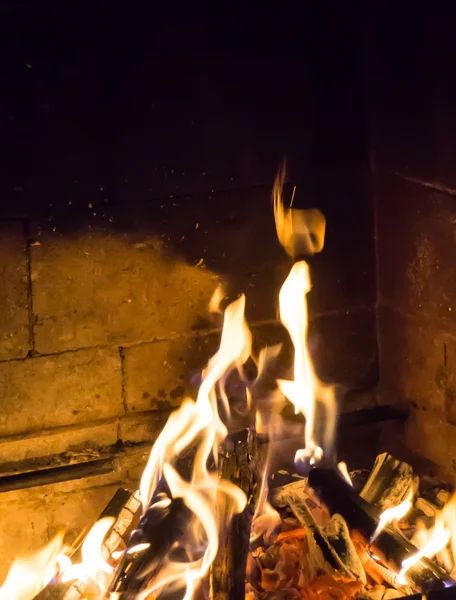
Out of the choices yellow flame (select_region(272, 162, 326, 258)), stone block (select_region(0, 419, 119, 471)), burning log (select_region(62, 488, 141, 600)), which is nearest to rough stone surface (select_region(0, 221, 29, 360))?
stone block (select_region(0, 419, 119, 471))

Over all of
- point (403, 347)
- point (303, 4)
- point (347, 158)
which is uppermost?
point (303, 4)

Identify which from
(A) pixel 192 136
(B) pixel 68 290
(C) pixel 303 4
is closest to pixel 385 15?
(C) pixel 303 4

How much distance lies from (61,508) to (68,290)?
3.17ft

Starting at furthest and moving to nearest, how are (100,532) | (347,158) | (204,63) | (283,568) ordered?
(347,158), (204,63), (100,532), (283,568)

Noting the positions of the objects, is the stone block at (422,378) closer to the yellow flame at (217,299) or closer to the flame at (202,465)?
the flame at (202,465)

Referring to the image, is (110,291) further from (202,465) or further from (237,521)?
(237,521)

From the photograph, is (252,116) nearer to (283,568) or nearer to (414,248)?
(414,248)

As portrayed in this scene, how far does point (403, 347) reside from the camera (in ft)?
14.2

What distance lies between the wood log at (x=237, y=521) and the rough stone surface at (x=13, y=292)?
3.14 feet

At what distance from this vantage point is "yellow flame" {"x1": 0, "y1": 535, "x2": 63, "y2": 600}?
367 cm

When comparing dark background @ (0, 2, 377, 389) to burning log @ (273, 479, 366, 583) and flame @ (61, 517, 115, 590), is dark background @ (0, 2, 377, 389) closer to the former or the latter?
burning log @ (273, 479, 366, 583)

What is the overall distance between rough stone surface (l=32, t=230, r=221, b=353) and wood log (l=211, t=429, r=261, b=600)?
65cm

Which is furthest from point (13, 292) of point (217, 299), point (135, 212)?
point (217, 299)

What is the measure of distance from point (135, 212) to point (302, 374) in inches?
42.8
